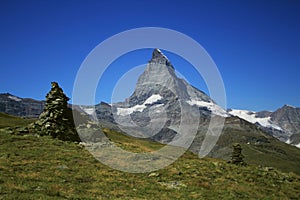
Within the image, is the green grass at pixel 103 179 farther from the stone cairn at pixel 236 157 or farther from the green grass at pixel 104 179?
the stone cairn at pixel 236 157

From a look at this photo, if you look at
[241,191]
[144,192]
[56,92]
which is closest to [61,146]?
[56,92]

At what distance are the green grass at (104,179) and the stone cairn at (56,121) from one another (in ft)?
18.7

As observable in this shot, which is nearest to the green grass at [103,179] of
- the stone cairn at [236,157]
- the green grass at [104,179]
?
the green grass at [104,179]

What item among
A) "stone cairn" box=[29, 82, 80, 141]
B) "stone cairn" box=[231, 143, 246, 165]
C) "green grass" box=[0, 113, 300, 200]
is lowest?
"green grass" box=[0, 113, 300, 200]

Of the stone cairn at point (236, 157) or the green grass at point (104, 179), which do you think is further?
the stone cairn at point (236, 157)

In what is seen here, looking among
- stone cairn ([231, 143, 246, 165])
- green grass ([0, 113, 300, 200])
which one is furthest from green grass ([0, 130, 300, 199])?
stone cairn ([231, 143, 246, 165])

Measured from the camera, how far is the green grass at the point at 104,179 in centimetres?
2605

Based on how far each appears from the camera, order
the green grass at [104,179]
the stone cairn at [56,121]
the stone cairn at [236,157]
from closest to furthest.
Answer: the green grass at [104,179] < the stone cairn at [56,121] < the stone cairn at [236,157]

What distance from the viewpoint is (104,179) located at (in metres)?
32.0

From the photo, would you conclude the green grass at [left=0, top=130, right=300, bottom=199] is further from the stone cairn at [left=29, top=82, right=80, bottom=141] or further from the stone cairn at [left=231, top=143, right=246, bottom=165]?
the stone cairn at [left=231, top=143, right=246, bottom=165]

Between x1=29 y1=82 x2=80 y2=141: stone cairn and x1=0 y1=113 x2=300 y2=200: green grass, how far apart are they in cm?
571

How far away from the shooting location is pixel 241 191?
3309 cm

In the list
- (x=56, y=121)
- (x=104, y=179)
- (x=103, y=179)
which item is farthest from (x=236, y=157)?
(x=103, y=179)

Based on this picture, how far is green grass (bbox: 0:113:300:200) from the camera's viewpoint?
26.0 metres
